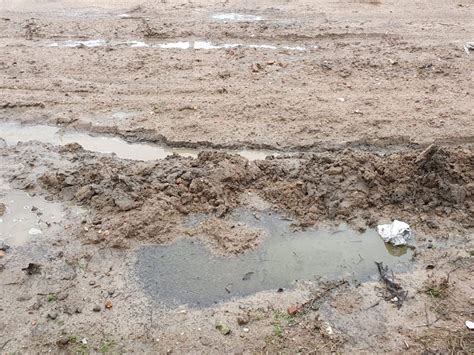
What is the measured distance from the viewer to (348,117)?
23.3 ft

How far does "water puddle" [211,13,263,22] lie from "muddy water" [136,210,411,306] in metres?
6.38

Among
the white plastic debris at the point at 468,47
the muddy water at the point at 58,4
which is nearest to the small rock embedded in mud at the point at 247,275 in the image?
the white plastic debris at the point at 468,47

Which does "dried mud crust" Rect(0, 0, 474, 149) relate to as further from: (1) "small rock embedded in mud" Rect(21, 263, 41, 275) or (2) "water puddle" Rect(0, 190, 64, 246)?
(1) "small rock embedded in mud" Rect(21, 263, 41, 275)

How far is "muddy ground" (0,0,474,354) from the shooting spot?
4.43 m

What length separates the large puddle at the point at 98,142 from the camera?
6.70 meters

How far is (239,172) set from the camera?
19.5 feet

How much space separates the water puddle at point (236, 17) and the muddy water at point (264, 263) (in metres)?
6.38

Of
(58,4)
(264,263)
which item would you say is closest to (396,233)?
(264,263)

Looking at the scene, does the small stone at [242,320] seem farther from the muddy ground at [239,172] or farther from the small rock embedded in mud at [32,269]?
the small rock embedded in mud at [32,269]

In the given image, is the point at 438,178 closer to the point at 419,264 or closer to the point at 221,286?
the point at 419,264

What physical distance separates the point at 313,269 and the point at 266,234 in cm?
68

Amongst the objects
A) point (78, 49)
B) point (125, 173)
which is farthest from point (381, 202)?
point (78, 49)

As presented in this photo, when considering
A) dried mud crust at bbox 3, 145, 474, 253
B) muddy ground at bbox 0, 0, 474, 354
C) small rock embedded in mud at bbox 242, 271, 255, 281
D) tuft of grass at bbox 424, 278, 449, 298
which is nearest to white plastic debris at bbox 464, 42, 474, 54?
muddy ground at bbox 0, 0, 474, 354

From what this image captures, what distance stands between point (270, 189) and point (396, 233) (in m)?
1.55
